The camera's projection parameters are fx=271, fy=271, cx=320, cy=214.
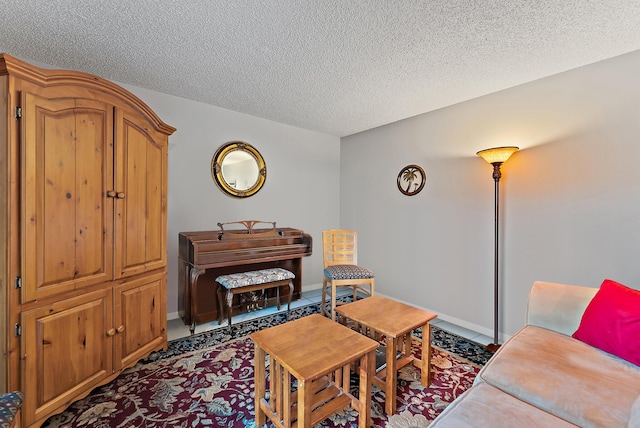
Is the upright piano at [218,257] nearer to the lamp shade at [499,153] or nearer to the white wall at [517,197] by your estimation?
the white wall at [517,197]

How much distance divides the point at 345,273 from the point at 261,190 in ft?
5.35

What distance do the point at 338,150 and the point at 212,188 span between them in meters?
2.22

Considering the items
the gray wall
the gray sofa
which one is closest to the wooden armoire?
the gray wall

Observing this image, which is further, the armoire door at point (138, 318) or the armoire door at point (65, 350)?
the armoire door at point (138, 318)

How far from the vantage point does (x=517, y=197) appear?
2.63 m

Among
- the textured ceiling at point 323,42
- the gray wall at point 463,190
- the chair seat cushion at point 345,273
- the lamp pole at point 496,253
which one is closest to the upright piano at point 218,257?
the gray wall at point 463,190

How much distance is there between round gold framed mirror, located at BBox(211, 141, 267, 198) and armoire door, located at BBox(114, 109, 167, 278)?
0.99m

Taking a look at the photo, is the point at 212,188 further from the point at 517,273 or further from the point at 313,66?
the point at 517,273

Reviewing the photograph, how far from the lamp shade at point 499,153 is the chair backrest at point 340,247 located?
1715 mm

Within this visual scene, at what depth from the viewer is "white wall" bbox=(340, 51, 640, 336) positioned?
6.93 ft

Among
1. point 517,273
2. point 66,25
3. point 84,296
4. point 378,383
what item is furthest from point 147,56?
point 517,273

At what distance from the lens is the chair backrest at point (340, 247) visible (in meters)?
3.52

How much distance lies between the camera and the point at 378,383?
1.80m

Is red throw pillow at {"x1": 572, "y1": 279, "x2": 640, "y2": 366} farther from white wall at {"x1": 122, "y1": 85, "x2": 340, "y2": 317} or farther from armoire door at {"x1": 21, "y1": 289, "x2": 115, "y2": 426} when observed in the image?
white wall at {"x1": 122, "y1": 85, "x2": 340, "y2": 317}
